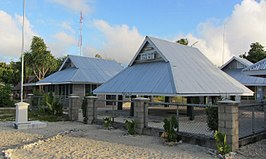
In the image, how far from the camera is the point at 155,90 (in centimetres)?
1588

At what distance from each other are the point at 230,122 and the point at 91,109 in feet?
28.6

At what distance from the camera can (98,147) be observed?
9289 mm

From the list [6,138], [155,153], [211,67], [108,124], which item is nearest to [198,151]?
[155,153]

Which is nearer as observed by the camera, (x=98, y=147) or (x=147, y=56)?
(x=98, y=147)

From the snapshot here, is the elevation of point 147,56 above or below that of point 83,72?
above

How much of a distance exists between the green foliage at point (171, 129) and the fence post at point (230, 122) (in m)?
1.84

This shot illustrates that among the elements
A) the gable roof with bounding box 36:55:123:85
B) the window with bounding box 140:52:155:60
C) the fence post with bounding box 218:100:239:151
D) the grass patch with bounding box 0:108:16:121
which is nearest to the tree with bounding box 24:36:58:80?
the gable roof with bounding box 36:55:123:85

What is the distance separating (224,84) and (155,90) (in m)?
5.28

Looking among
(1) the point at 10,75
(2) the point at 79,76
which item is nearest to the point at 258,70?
(2) the point at 79,76

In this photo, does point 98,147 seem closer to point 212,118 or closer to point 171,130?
point 171,130

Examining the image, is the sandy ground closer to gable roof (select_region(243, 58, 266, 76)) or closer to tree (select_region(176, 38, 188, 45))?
gable roof (select_region(243, 58, 266, 76))

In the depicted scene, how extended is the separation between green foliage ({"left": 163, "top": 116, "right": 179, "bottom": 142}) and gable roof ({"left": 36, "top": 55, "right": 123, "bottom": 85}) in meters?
17.1

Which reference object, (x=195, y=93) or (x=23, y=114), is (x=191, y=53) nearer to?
(x=195, y=93)

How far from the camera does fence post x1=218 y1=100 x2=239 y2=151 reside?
343 inches
